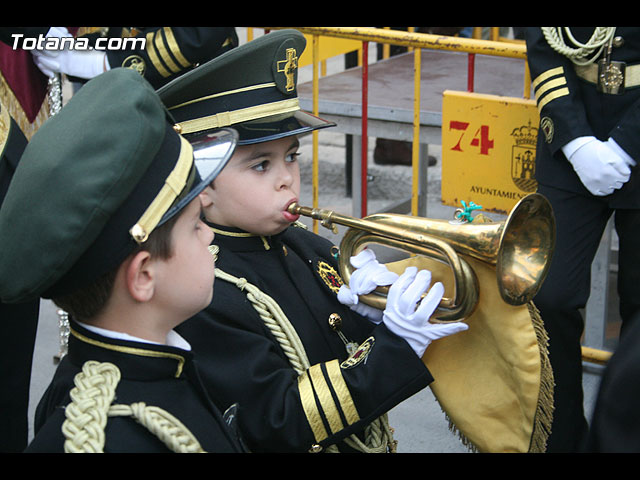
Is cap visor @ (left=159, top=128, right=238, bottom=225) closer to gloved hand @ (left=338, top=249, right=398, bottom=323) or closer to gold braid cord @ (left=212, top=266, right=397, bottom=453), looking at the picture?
gold braid cord @ (left=212, top=266, right=397, bottom=453)

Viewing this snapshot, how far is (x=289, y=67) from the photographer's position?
2373 mm

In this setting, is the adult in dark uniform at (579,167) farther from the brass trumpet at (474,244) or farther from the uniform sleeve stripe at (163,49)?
the uniform sleeve stripe at (163,49)


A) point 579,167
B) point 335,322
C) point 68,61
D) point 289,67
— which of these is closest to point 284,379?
point 335,322

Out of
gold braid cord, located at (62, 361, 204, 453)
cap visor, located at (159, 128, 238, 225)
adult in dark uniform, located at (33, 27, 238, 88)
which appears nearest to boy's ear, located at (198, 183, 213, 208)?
cap visor, located at (159, 128, 238, 225)

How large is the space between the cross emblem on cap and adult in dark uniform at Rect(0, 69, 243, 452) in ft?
1.98

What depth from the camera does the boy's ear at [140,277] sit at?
1.64 meters

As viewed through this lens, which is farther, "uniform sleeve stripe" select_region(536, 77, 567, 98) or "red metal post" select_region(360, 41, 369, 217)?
"red metal post" select_region(360, 41, 369, 217)

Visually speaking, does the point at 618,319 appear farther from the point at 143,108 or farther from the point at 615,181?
the point at 143,108

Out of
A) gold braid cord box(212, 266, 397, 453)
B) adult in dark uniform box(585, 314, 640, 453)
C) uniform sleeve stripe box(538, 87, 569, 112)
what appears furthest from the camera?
uniform sleeve stripe box(538, 87, 569, 112)

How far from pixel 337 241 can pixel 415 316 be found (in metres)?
3.43

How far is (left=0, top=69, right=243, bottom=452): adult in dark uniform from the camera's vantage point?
152 centimetres

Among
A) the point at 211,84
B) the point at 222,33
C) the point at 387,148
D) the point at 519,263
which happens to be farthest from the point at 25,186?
the point at 387,148

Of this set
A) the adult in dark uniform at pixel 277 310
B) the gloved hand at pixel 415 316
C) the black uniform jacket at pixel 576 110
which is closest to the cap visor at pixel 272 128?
the adult in dark uniform at pixel 277 310

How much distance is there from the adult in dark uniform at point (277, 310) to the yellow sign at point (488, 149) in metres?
1.75
